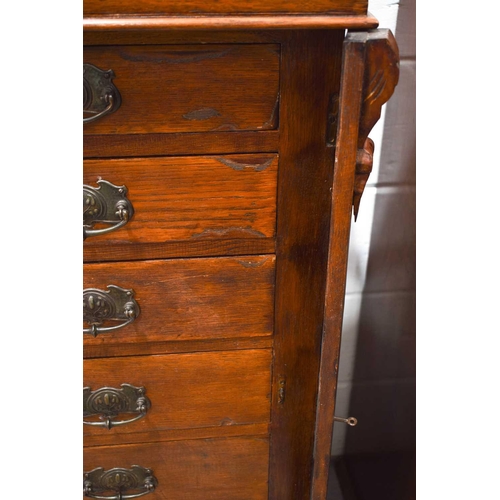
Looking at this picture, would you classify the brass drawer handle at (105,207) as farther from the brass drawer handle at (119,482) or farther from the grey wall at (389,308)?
the grey wall at (389,308)

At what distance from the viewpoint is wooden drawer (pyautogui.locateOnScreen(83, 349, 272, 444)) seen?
965 mm

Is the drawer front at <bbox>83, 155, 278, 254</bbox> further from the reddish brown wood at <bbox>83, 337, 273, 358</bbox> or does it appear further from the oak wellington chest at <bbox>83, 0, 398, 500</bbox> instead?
the reddish brown wood at <bbox>83, 337, 273, 358</bbox>

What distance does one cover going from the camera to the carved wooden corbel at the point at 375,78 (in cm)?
73

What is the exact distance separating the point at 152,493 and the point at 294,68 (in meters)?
0.67

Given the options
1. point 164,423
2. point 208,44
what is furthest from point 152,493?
point 208,44

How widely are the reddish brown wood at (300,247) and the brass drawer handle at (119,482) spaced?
0.64 ft

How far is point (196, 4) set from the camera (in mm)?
713

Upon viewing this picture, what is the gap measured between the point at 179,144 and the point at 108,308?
244 millimetres

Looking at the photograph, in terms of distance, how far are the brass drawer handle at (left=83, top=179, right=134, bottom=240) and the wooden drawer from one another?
0.21 meters

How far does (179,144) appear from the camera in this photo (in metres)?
0.82

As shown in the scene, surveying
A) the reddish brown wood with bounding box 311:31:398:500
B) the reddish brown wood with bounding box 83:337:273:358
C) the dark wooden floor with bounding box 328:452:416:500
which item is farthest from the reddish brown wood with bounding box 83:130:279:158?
the dark wooden floor with bounding box 328:452:416:500

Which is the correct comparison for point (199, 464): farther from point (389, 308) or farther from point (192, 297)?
point (389, 308)

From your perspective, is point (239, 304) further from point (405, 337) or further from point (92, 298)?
point (405, 337)

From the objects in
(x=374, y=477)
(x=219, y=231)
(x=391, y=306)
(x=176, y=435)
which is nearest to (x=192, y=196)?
(x=219, y=231)
